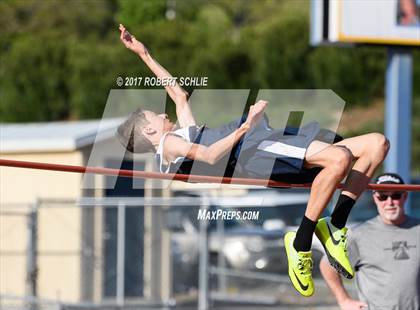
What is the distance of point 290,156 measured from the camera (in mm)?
6543

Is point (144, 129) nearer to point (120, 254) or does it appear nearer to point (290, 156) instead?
point (290, 156)

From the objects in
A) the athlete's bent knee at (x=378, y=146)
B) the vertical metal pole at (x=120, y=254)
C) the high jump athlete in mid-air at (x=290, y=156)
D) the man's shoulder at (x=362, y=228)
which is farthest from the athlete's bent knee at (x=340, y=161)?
the vertical metal pole at (x=120, y=254)

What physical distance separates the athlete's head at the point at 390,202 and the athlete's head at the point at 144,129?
5.02ft

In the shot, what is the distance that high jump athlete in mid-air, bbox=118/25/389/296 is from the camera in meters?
6.44

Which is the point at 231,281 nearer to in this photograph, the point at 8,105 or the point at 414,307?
the point at 414,307

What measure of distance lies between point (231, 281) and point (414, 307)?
856 cm

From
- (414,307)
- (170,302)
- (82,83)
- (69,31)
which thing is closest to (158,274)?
(170,302)

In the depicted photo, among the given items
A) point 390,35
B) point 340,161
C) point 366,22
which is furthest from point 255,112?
point 390,35

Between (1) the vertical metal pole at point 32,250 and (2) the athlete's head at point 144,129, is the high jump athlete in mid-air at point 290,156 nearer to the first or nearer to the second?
(2) the athlete's head at point 144,129

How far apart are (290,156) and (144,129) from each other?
899 mm

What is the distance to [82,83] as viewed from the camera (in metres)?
39.1

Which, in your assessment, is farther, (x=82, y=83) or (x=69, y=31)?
(x=69, y=31)

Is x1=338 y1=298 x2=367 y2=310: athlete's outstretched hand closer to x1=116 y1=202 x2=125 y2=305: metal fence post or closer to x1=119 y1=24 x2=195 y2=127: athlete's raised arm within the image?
x1=119 y1=24 x2=195 y2=127: athlete's raised arm

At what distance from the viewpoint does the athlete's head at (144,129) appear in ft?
21.9
